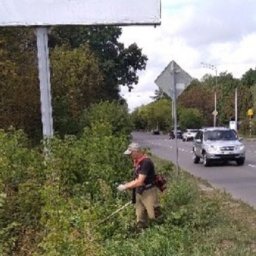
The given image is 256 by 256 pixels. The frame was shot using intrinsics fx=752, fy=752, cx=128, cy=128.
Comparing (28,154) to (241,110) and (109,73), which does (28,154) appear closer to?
(109,73)

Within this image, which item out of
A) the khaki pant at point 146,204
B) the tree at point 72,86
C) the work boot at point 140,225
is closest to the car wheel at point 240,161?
the tree at point 72,86

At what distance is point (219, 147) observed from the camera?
3203 cm

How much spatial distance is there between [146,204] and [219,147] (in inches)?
809

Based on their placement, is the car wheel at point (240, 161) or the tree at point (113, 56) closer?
the car wheel at point (240, 161)

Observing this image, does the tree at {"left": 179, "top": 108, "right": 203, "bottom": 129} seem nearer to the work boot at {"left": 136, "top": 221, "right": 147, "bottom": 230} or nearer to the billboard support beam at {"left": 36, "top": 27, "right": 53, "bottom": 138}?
the billboard support beam at {"left": 36, "top": 27, "right": 53, "bottom": 138}

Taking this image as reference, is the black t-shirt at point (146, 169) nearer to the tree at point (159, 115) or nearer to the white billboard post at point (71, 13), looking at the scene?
the white billboard post at point (71, 13)

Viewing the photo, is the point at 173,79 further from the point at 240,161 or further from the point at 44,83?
the point at 240,161

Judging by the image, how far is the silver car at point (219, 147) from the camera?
32000mm

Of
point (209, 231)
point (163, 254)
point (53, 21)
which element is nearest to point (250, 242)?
point (209, 231)

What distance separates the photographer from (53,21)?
1886 cm

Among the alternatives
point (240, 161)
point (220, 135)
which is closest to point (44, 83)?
point (240, 161)

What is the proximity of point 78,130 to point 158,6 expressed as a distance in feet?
29.5

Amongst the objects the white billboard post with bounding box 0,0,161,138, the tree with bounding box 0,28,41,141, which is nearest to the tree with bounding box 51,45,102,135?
the tree with bounding box 0,28,41,141

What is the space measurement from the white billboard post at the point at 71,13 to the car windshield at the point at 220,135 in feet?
50.1
